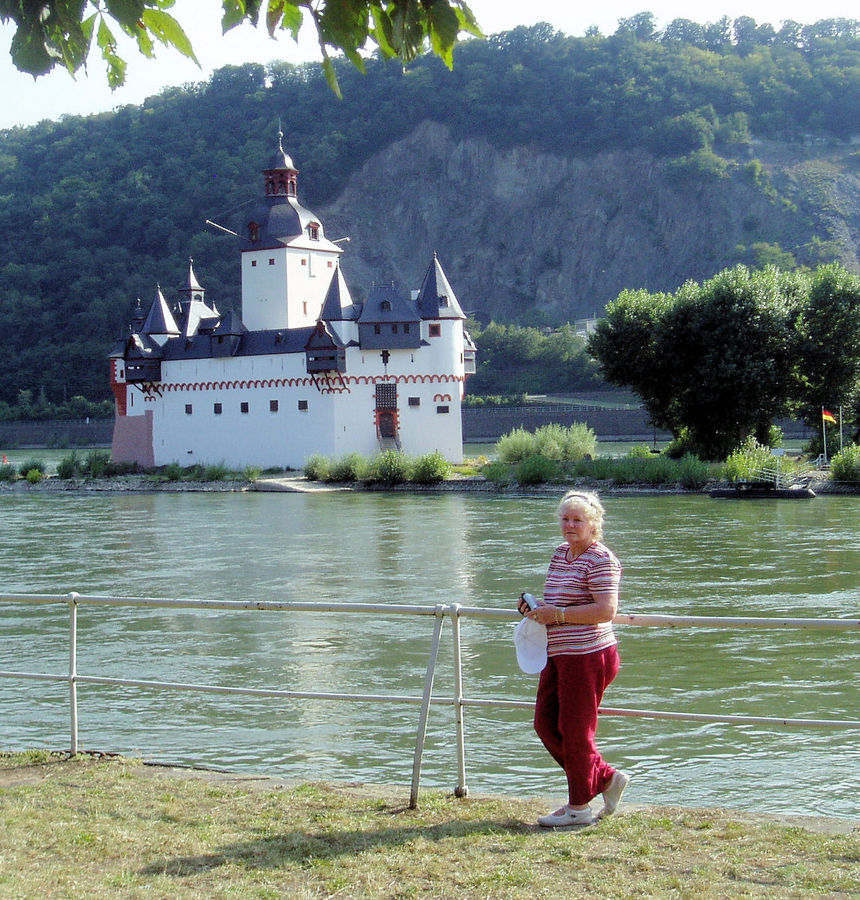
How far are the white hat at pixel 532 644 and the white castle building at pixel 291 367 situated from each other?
46.2 meters

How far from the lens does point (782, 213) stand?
112312mm

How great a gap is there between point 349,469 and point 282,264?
14.2 meters

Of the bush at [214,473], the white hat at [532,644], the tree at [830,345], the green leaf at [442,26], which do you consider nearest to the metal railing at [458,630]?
the white hat at [532,644]

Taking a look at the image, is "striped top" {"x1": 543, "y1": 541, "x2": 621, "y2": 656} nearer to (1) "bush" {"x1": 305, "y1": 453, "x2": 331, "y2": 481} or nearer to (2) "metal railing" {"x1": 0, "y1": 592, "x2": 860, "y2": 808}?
(2) "metal railing" {"x1": 0, "y1": 592, "x2": 860, "y2": 808}


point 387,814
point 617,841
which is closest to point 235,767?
point 387,814

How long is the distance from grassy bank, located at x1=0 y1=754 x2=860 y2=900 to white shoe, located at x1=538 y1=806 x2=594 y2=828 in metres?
0.09

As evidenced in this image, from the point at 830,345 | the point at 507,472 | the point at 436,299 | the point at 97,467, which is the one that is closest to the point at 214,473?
the point at 97,467

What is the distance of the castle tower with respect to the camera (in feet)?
184

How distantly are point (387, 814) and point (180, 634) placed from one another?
1056 centimetres

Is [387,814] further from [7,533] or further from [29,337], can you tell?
[29,337]

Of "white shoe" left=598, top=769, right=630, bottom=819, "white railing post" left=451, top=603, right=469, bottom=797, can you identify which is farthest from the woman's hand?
"white shoe" left=598, top=769, right=630, bottom=819

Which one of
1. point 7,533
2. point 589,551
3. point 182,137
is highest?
point 182,137

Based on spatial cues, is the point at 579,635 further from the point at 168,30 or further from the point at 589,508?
the point at 168,30

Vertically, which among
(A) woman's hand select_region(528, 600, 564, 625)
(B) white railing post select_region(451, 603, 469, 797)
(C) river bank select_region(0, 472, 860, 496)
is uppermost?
(A) woman's hand select_region(528, 600, 564, 625)
